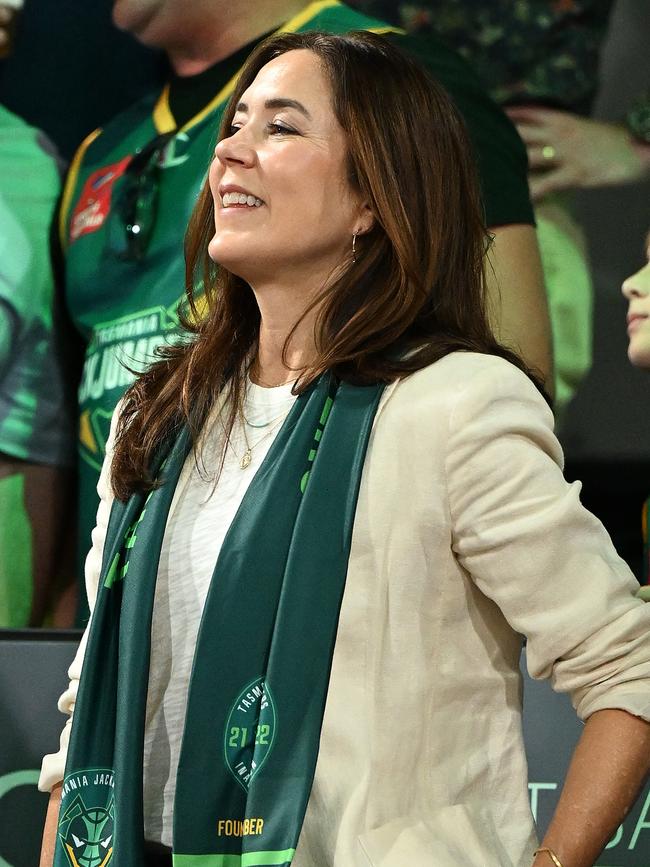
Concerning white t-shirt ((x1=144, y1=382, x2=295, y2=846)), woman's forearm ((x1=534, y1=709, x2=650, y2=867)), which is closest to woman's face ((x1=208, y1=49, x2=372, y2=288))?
white t-shirt ((x1=144, y1=382, x2=295, y2=846))

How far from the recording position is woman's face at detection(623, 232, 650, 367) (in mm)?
2188

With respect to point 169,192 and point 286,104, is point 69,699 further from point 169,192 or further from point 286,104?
point 169,192

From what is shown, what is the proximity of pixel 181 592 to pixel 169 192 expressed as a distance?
3.96ft

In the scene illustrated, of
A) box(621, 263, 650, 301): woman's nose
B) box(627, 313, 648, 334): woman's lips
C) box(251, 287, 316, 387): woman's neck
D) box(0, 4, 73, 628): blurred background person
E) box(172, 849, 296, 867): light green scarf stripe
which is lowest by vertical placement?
box(0, 4, 73, 628): blurred background person

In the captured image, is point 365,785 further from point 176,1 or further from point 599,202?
point 176,1

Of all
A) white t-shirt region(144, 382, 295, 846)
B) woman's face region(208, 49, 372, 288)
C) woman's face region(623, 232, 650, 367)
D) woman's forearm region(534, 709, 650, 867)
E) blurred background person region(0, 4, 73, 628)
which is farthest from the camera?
blurred background person region(0, 4, 73, 628)

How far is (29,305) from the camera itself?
2430 mm

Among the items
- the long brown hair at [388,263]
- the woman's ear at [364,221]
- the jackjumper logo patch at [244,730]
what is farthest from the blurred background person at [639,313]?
the jackjumper logo patch at [244,730]

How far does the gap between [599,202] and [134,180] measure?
2.85 feet

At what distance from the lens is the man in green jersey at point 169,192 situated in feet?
7.30

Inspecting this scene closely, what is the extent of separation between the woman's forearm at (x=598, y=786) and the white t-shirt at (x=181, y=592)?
15.5 inches

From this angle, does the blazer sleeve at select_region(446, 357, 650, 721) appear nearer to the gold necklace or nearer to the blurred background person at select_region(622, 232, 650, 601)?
the gold necklace

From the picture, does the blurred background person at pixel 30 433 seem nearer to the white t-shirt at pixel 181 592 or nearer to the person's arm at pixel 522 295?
the person's arm at pixel 522 295

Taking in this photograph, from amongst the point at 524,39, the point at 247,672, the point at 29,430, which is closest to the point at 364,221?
the point at 247,672
